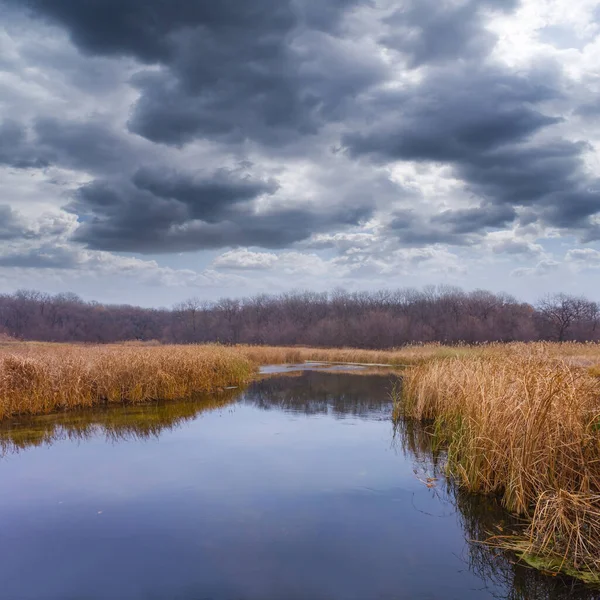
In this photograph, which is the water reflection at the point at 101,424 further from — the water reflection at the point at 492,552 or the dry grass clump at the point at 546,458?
the dry grass clump at the point at 546,458

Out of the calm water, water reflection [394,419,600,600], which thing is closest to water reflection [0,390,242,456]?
the calm water

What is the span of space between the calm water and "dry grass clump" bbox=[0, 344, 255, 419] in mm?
1759

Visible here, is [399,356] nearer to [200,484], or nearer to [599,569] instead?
[200,484]

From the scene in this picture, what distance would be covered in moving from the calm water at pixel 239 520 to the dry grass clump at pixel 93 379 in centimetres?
176

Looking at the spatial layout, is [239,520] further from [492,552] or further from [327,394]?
[327,394]

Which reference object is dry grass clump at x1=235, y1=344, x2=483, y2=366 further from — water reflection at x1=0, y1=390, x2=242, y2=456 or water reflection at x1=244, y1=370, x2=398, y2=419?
water reflection at x1=0, y1=390, x2=242, y2=456

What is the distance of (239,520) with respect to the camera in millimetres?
6160

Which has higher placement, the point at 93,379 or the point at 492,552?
the point at 93,379

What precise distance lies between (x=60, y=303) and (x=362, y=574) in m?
98.9

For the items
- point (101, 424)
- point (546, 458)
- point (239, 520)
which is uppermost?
point (546, 458)

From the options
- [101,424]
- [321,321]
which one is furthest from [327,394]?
[321,321]

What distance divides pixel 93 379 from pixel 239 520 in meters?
9.79

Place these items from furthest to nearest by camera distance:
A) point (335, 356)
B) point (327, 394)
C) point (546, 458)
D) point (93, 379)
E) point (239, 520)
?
point (335, 356), point (327, 394), point (93, 379), point (239, 520), point (546, 458)

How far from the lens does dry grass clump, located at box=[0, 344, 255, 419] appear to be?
42.4 ft
